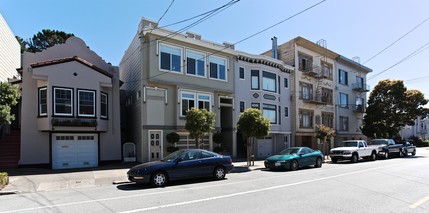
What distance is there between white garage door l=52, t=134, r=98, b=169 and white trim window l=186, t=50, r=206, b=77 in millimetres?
8022

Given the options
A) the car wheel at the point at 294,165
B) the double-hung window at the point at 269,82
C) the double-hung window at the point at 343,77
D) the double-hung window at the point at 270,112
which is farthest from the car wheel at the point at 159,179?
the double-hung window at the point at 343,77

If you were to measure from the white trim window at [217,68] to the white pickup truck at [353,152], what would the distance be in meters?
10.3

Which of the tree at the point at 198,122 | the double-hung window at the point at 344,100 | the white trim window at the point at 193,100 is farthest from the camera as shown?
the double-hung window at the point at 344,100

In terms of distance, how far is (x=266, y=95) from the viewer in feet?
86.9

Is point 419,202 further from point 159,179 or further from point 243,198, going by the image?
point 159,179

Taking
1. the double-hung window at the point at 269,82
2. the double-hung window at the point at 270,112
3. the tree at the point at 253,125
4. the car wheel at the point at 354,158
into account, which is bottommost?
the car wheel at the point at 354,158

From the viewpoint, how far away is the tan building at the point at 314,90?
29.8 meters

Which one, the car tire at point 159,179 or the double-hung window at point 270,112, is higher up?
the double-hung window at point 270,112

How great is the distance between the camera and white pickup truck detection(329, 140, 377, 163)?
2177 cm

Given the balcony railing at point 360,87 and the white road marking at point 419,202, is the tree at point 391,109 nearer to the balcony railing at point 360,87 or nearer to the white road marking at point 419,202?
the balcony railing at point 360,87

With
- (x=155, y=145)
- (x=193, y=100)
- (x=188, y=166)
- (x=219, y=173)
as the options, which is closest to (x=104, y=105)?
(x=155, y=145)

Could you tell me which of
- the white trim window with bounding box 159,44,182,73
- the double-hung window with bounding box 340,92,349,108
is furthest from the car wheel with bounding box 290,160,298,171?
the double-hung window with bounding box 340,92,349,108

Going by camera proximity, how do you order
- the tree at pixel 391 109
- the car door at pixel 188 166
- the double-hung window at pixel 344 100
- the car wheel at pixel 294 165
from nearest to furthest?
the car door at pixel 188 166
the car wheel at pixel 294 165
the tree at pixel 391 109
the double-hung window at pixel 344 100

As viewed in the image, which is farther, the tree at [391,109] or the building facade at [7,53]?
the tree at [391,109]
